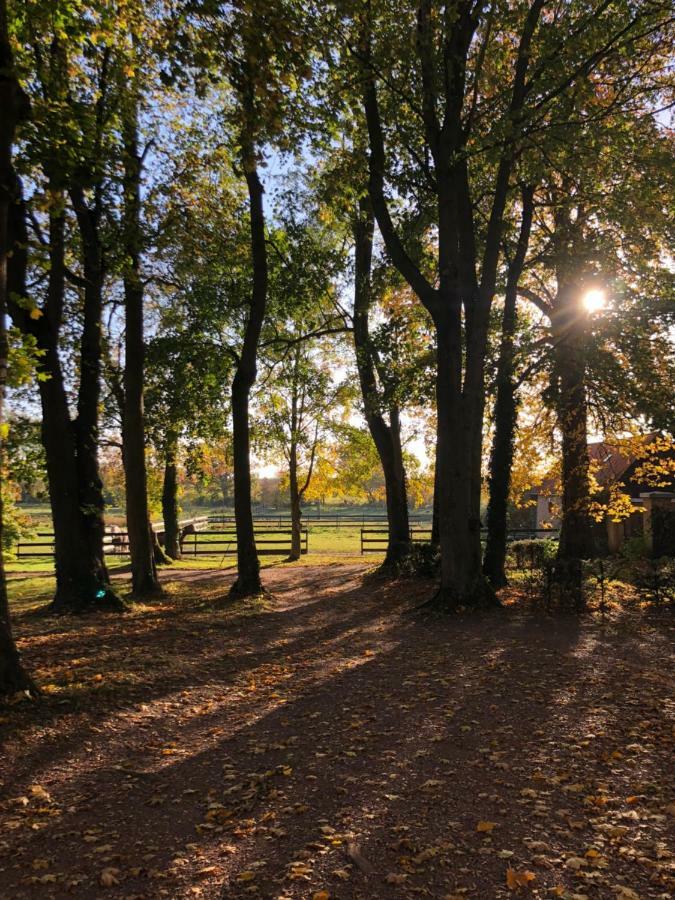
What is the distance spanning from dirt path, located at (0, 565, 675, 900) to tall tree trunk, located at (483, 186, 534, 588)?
15.1 ft

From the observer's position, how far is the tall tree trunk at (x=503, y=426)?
12617 millimetres

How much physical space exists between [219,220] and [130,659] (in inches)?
396

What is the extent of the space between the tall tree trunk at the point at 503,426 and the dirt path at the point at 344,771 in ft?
15.1

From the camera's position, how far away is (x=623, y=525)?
75.4 ft

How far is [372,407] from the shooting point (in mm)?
14898

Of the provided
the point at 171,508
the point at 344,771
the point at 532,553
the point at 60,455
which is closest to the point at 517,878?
the point at 344,771

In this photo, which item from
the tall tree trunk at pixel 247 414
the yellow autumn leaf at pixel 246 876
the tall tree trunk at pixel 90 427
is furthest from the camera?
the tall tree trunk at pixel 247 414

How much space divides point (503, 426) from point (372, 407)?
3439 millimetres

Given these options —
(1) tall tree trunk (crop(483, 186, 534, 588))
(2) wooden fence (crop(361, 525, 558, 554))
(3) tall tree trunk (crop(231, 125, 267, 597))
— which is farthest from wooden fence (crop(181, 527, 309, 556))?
(1) tall tree trunk (crop(483, 186, 534, 588))

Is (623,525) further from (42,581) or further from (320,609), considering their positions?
(42,581)

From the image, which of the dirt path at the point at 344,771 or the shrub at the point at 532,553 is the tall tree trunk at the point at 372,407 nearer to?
the shrub at the point at 532,553

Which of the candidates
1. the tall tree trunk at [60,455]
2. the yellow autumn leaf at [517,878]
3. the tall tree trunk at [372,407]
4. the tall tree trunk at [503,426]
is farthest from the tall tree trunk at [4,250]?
the tall tree trunk at [372,407]

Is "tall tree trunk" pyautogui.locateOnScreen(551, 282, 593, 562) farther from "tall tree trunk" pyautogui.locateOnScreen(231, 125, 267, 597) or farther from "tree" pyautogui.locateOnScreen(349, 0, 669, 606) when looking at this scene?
"tall tree trunk" pyautogui.locateOnScreen(231, 125, 267, 597)

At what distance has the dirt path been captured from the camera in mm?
3146
